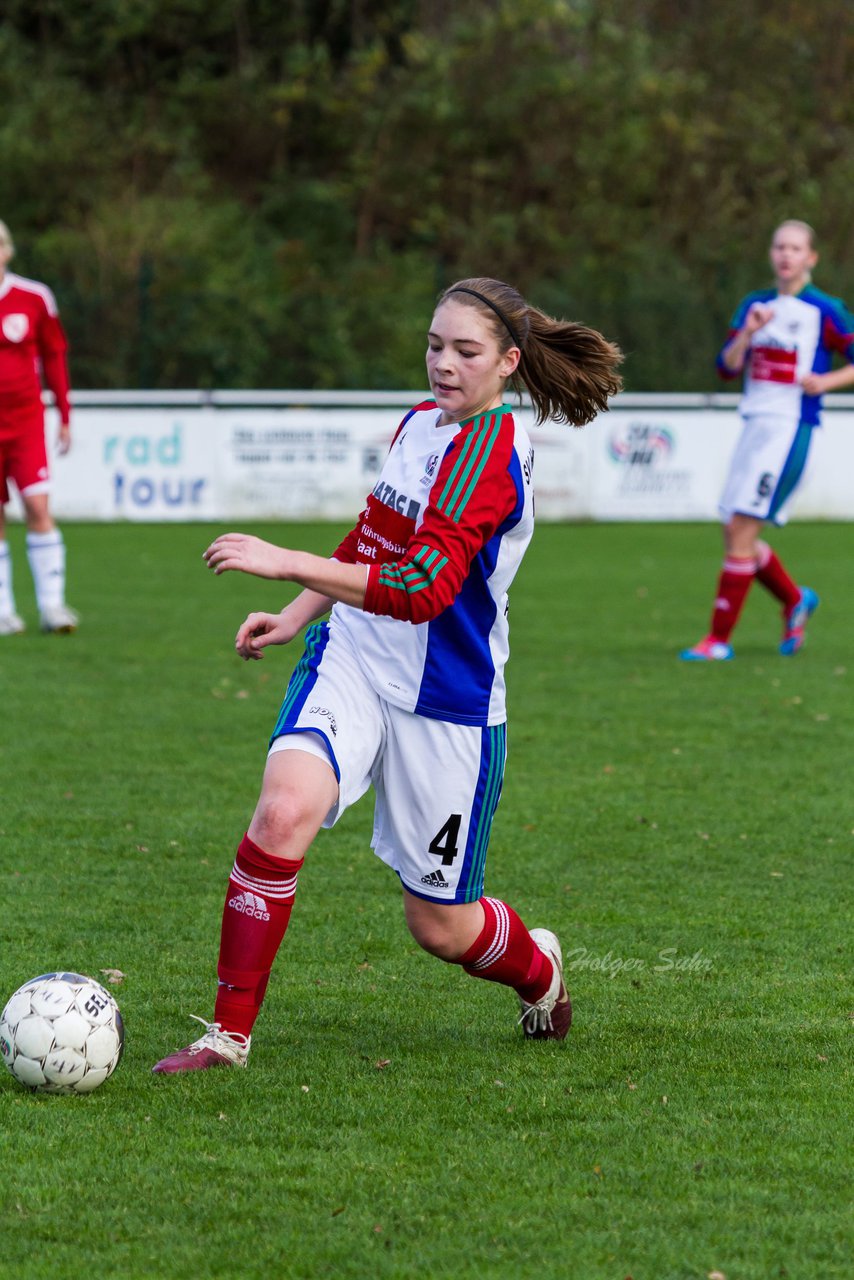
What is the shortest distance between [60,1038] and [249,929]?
1.45 feet

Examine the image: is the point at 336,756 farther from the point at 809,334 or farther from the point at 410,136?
the point at 410,136

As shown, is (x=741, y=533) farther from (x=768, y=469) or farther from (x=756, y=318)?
(x=756, y=318)

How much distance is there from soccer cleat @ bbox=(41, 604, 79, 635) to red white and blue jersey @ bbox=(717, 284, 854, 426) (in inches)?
164

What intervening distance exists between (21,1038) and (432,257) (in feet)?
93.1

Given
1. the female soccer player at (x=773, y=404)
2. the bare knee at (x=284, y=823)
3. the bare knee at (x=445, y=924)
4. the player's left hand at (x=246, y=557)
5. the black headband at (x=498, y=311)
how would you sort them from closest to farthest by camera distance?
the player's left hand at (x=246, y=557) < the bare knee at (x=284, y=823) < the black headband at (x=498, y=311) < the bare knee at (x=445, y=924) < the female soccer player at (x=773, y=404)

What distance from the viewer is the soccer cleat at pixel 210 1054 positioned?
12.2ft

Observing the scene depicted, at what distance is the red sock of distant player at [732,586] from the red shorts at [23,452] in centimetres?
391

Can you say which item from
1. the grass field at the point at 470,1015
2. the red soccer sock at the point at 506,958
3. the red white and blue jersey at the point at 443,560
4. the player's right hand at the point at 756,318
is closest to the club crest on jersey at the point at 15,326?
the grass field at the point at 470,1015

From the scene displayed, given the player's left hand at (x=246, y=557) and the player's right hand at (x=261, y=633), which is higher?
the player's left hand at (x=246, y=557)

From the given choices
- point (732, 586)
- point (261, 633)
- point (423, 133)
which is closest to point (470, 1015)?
point (261, 633)

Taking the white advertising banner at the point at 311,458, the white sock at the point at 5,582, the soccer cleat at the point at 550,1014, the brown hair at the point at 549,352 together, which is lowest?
the white advertising banner at the point at 311,458

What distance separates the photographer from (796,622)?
1035 centimetres

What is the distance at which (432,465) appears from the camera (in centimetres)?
385

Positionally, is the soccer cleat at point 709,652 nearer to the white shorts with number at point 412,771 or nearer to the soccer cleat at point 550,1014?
the soccer cleat at point 550,1014
